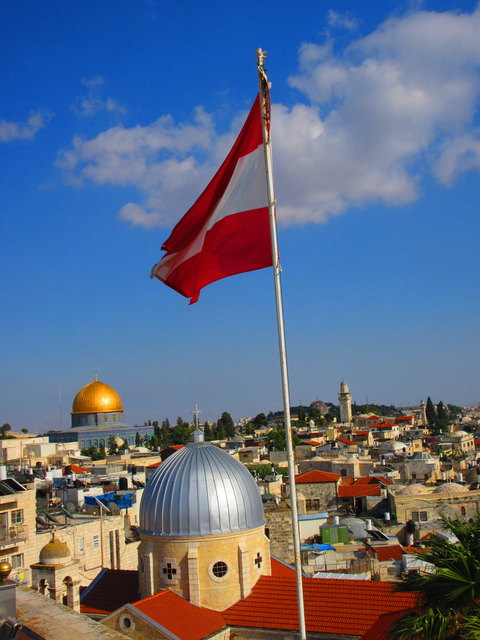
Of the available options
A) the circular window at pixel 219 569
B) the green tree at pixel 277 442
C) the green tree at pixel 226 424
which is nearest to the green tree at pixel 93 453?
the green tree at pixel 277 442

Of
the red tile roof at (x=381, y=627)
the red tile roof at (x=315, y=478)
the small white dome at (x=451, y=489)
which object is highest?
the red tile roof at (x=381, y=627)

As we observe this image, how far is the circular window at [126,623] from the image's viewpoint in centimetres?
1562

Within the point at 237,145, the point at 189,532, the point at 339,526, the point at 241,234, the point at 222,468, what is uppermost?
the point at 237,145

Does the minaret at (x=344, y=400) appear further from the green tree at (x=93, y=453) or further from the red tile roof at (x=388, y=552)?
the red tile roof at (x=388, y=552)

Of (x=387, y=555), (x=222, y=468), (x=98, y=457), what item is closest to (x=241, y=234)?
(x=222, y=468)

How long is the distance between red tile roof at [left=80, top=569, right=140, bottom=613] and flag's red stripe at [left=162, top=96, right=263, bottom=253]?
12880mm

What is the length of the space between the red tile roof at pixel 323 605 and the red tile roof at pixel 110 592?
146 inches

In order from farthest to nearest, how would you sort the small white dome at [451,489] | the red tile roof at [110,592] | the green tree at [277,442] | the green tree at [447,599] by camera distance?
1. the green tree at [277,442]
2. the small white dome at [451,489]
3. the red tile roof at [110,592]
4. the green tree at [447,599]

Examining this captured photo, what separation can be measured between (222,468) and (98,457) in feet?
221

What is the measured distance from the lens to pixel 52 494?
4044cm

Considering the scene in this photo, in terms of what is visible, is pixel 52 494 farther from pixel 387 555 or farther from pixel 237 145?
pixel 237 145

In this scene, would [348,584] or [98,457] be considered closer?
[348,584]

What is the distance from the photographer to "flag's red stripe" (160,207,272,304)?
9.58 m

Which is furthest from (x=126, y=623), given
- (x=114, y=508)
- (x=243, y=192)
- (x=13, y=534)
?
(x=114, y=508)
